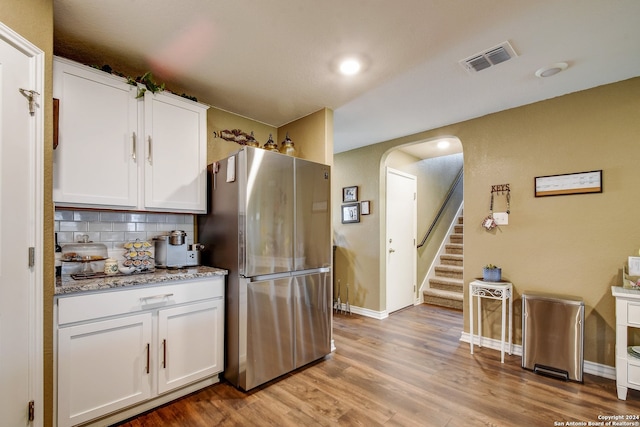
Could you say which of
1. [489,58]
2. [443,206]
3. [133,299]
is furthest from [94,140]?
[443,206]

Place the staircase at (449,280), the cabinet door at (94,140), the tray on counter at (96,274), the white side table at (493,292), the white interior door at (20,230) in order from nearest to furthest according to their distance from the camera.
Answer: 1. the white interior door at (20,230)
2. the cabinet door at (94,140)
3. the tray on counter at (96,274)
4. the white side table at (493,292)
5. the staircase at (449,280)

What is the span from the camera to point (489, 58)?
6.75 ft

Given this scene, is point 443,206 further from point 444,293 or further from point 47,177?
point 47,177

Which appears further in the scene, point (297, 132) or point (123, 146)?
point (297, 132)

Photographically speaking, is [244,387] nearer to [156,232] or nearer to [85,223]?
[156,232]

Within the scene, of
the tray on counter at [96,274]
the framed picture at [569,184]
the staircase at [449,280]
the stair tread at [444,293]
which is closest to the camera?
the tray on counter at [96,274]

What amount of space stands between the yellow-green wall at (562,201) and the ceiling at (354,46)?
0.23 m

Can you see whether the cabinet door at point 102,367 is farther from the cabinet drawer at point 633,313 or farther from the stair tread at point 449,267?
the stair tread at point 449,267

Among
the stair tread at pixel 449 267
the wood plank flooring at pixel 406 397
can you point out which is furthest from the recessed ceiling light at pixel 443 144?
the wood plank flooring at pixel 406 397

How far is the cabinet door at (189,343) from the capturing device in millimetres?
1982

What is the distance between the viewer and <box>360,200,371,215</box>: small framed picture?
4141mm

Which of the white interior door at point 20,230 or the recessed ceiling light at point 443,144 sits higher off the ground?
the recessed ceiling light at point 443,144

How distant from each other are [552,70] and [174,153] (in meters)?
3.01

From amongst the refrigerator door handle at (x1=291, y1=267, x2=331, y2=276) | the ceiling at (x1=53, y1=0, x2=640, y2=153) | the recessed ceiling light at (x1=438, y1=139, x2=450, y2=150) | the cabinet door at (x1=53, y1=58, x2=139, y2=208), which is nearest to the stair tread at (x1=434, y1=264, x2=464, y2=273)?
the recessed ceiling light at (x1=438, y1=139, x2=450, y2=150)
